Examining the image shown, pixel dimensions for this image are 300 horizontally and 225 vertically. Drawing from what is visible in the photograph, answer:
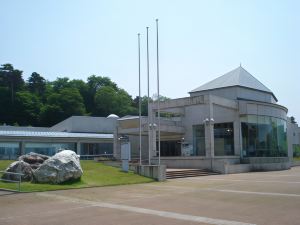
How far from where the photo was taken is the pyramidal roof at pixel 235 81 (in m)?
44.6

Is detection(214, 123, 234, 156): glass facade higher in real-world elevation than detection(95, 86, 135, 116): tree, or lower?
lower

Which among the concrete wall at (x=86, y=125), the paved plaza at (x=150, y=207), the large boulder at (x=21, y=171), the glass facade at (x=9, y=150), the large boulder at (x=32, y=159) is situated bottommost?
the paved plaza at (x=150, y=207)

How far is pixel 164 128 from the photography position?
39.9 metres

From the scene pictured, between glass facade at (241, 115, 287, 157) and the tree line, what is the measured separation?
173 ft

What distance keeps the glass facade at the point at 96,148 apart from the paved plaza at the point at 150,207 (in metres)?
35.5

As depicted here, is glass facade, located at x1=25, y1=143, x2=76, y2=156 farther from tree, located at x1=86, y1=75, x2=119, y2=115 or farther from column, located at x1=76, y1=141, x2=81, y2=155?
tree, located at x1=86, y1=75, x2=119, y2=115

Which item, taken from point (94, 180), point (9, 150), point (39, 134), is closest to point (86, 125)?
point (39, 134)

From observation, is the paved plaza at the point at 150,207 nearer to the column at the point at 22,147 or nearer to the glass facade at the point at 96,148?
the column at the point at 22,147

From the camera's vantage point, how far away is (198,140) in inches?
1628

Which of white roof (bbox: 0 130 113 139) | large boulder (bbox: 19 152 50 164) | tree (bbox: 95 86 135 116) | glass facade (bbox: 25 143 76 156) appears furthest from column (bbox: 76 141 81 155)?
tree (bbox: 95 86 135 116)

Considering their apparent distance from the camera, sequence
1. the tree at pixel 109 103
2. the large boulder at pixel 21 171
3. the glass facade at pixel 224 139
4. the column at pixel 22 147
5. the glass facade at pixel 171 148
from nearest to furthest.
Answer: the large boulder at pixel 21 171 → the glass facade at pixel 224 139 → the column at pixel 22 147 → the glass facade at pixel 171 148 → the tree at pixel 109 103

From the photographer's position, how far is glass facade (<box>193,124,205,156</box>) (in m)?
40.5

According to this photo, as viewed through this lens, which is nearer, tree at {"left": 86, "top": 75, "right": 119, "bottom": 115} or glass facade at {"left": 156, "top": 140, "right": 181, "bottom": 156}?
glass facade at {"left": 156, "top": 140, "right": 181, "bottom": 156}

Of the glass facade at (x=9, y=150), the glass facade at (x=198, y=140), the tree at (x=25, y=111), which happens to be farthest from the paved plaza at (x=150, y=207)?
the tree at (x=25, y=111)
